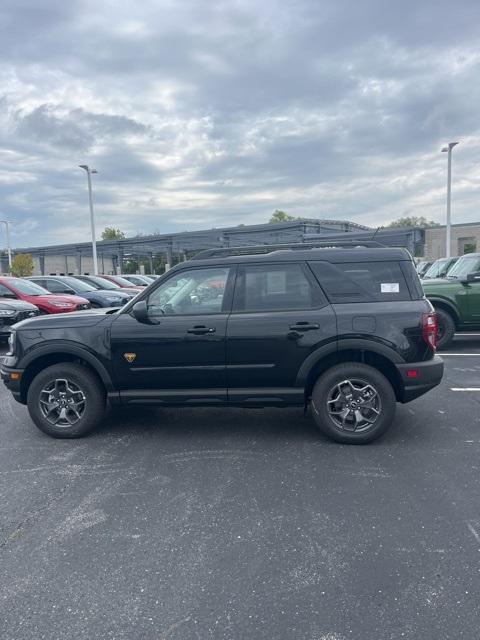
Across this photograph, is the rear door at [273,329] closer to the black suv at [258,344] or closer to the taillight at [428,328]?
the black suv at [258,344]

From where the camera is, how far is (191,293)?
15.6 ft

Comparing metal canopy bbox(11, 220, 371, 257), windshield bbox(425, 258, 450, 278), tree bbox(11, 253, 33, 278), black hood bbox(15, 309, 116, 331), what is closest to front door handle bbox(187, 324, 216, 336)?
black hood bbox(15, 309, 116, 331)

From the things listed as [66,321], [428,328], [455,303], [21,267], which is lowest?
[455,303]

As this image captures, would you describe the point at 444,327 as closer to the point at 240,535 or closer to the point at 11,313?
the point at 240,535

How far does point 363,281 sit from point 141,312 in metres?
2.11

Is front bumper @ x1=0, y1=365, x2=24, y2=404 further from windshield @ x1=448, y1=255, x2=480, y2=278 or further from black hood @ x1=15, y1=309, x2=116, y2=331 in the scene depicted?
windshield @ x1=448, y1=255, x2=480, y2=278

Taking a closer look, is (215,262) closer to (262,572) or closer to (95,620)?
(262,572)

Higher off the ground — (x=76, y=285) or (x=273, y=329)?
(x=76, y=285)

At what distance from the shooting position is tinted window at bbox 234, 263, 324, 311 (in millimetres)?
4660

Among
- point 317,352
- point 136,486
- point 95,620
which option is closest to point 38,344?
point 136,486

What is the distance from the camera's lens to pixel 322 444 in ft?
15.2

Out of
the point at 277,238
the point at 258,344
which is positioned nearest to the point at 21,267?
the point at 277,238

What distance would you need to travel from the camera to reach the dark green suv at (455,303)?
30.7 feet

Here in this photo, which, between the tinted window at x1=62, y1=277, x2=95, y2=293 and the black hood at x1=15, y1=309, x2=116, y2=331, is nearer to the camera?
the black hood at x1=15, y1=309, x2=116, y2=331
